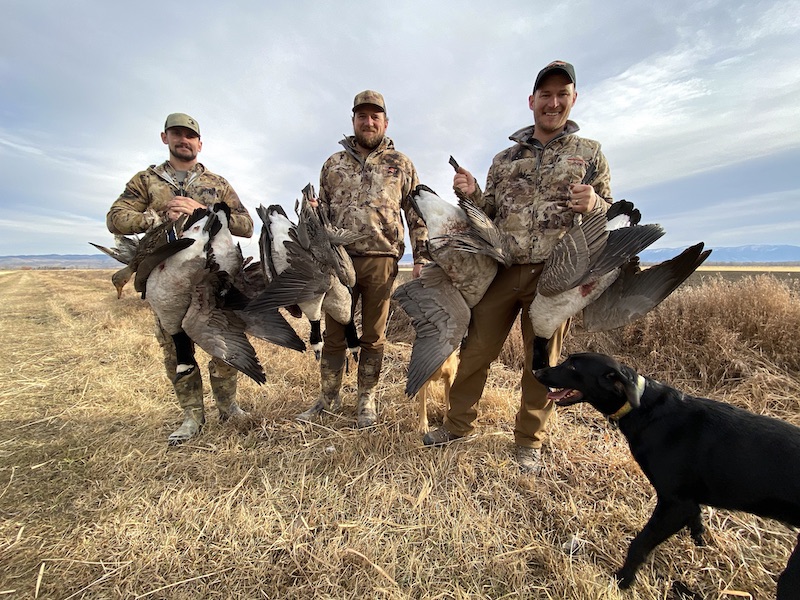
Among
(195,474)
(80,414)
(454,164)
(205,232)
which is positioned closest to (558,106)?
(454,164)

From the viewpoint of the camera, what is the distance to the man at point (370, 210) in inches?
166

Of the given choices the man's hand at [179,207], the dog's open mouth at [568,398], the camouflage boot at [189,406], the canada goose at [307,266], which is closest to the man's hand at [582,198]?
the dog's open mouth at [568,398]

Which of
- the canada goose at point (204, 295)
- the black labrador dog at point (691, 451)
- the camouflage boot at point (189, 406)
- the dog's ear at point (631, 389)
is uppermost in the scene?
the canada goose at point (204, 295)

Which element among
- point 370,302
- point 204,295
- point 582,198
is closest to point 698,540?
point 582,198

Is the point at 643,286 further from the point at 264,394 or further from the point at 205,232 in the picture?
the point at 264,394

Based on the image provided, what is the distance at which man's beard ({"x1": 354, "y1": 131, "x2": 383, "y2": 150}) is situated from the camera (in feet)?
13.9

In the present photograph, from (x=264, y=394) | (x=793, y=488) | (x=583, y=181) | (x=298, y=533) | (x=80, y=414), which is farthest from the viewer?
(x=264, y=394)

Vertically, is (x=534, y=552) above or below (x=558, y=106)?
below

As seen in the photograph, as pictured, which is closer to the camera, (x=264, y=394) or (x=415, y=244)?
(x=415, y=244)

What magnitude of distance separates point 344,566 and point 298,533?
49 cm

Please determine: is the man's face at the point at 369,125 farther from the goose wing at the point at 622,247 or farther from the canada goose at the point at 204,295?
the goose wing at the point at 622,247

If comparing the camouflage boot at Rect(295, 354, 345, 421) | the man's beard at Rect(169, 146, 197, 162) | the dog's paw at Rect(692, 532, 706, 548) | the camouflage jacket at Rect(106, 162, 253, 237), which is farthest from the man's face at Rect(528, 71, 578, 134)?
the man's beard at Rect(169, 146, 197, 162)

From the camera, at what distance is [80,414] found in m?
5.04

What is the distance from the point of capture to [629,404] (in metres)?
2.60
